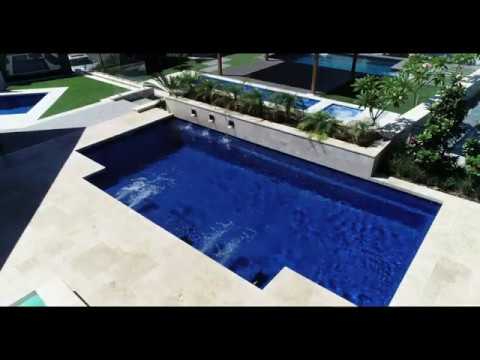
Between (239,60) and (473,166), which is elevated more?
(239,60)

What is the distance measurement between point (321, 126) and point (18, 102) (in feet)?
61.9

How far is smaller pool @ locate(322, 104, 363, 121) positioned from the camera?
14.9 m

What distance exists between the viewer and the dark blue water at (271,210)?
29.7 feet

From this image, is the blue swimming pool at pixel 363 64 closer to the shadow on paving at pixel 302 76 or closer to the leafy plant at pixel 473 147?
the shadow on paving at pixel 302 76

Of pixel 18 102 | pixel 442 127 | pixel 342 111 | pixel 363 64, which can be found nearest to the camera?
pixel 442 127

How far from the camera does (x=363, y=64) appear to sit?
25.7 m

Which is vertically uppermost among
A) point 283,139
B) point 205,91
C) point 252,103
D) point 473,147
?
point 205,91

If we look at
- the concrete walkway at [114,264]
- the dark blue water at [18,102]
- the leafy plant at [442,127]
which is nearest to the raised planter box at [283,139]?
the leafy plant at [442,127]

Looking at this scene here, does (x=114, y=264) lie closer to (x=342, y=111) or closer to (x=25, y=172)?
(x=25, y=172)

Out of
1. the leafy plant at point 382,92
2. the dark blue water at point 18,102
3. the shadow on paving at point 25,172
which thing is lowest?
the shadow on paving at point 25,172

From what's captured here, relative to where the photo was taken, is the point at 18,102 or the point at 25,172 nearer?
the point at 25,172

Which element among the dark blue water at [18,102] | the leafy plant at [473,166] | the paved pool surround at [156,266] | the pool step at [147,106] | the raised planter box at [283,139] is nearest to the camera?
the paved pool surround at [156,266]

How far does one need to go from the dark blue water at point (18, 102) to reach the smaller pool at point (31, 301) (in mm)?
15698

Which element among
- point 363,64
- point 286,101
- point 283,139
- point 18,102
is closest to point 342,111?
point 286,101
